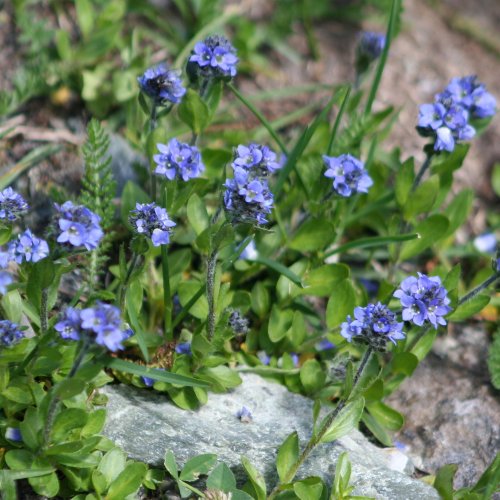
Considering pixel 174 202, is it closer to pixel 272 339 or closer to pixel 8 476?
pixel 272 339

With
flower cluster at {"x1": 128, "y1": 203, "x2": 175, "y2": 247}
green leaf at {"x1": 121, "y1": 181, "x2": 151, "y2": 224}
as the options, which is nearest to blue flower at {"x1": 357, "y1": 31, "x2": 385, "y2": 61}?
green leaf at {"x1": 121, "y1": 181, "x2": 151, "y2": 224}

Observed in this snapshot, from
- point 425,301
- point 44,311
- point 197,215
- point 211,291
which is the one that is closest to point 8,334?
point 44,311

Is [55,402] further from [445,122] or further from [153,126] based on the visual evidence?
[445,122]

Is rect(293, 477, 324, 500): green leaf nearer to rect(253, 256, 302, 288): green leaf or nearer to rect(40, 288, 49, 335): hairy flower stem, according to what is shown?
rect(253, 256, 302, 288): green leaf

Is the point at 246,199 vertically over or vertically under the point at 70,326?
over

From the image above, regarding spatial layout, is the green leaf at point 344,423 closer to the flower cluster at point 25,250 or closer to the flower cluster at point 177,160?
the flower cluster at point 177,160

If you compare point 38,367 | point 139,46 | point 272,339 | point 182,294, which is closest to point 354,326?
point 272,339
